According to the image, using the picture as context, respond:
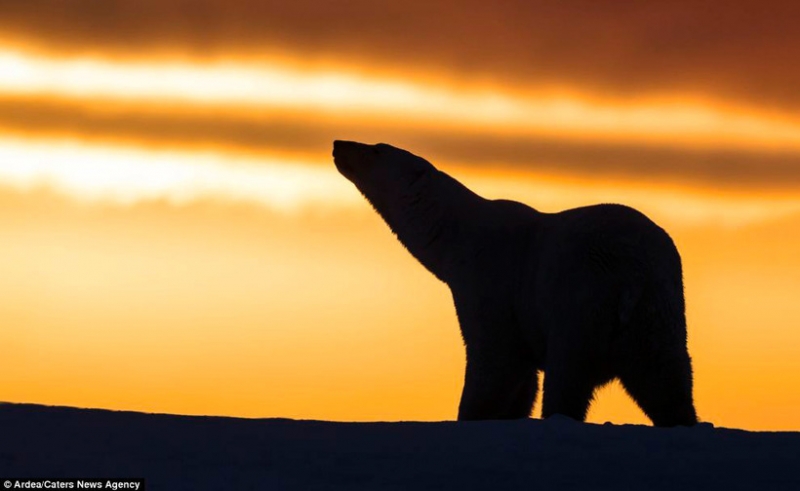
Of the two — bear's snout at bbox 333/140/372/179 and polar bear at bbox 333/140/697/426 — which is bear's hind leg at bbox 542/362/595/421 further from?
bear's snout at bbox 333/140/372/179

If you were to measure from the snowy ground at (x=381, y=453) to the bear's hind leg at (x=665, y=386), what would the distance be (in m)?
1.78

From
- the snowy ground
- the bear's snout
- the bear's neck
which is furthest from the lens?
the bear's snout

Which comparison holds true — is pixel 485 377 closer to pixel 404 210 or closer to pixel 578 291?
pixel 578 291

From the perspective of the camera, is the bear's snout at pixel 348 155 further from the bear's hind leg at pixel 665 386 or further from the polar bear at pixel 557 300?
the bear's hind leg at pixel 665 386

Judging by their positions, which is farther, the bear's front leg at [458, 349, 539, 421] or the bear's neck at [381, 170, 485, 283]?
the bear's neck at [381, 170, 485, 283]

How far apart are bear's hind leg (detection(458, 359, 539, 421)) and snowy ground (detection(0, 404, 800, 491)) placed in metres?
3.06

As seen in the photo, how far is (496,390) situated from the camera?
13.5 m

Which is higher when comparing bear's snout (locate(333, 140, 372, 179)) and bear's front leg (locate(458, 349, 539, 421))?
bear's snout (locate(333, 140, 372, 179))

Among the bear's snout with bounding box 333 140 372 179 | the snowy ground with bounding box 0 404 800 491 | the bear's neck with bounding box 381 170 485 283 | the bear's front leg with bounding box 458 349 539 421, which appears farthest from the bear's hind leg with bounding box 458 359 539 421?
the bear's snout with bounding box 333 140 372 179

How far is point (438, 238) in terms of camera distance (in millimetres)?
14789

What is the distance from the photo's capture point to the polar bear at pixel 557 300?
40.1 ft

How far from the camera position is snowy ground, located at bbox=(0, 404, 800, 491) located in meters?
8.42

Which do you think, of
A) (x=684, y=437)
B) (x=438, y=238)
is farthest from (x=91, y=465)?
(x=438, y=238)

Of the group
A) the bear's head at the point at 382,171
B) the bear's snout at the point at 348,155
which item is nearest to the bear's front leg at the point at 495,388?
the bear's head at the point at 382,171
